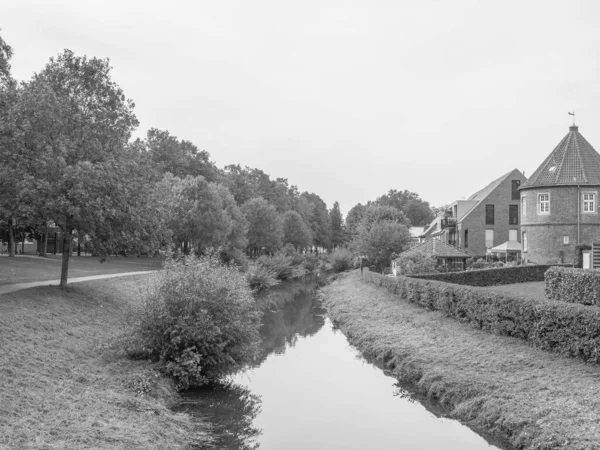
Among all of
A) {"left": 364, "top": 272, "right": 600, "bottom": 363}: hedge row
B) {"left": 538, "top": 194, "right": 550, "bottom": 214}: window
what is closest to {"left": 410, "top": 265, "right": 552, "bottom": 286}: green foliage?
{"left": 538, "top": 194, "right": 550, "bottom": 214}: window

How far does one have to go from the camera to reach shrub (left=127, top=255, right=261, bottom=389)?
14383 millimetres

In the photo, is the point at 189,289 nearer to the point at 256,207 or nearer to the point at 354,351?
the point at 354,351

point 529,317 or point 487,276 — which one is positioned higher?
point 487,276

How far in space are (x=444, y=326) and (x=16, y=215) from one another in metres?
15.9

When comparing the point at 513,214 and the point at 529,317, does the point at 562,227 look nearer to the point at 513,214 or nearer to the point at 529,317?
the point at 513,214

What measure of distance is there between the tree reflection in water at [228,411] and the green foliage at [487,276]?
19436 mm

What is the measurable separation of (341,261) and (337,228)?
6075cm

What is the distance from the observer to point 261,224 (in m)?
72.6

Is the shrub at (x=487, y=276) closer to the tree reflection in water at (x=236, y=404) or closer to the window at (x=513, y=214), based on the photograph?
the tree reflection in water at (x=236, y=404)

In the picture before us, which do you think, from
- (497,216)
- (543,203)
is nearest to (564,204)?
(543,203)

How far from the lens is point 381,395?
595 inches

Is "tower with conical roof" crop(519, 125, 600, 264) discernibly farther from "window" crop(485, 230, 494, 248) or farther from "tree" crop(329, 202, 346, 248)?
"tree" crop(329, 202, 346, 248)

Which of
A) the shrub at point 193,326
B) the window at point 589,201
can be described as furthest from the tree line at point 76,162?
the window at point 589,201

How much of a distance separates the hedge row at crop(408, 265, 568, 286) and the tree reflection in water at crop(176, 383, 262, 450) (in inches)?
765
